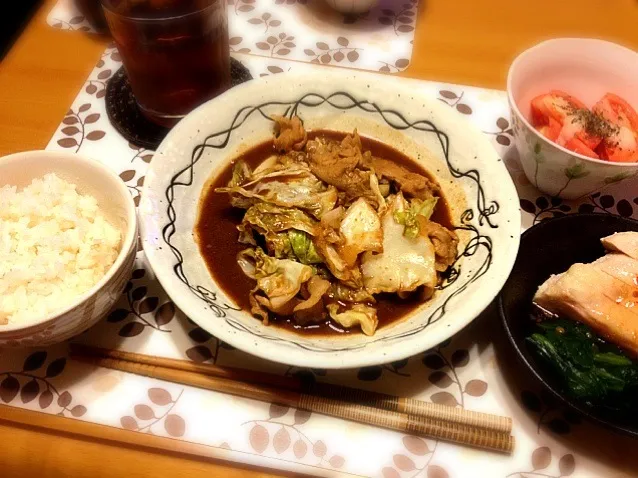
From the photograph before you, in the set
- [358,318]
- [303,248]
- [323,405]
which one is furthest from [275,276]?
[323,405]

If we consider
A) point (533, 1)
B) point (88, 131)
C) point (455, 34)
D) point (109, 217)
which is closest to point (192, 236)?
point (109, 217)

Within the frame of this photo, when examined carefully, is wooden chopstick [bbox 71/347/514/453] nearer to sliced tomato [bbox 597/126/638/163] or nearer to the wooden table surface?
the wooden table surface

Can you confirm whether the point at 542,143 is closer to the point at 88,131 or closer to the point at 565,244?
the point at 565,244

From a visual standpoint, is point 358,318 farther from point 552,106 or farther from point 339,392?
point 552,106

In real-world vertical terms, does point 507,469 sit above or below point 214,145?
below

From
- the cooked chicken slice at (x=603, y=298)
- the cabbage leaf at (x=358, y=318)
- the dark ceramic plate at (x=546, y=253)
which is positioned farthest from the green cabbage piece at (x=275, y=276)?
the cooked chicken slice at (x=603, y=298)

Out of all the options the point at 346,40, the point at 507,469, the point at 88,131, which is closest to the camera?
the point at 507,469

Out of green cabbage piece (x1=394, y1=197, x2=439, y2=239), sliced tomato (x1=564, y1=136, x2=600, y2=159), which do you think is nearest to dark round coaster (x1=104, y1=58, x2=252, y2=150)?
green cabbage piece (x1=394, y1=197, x2=439, y2=239)
